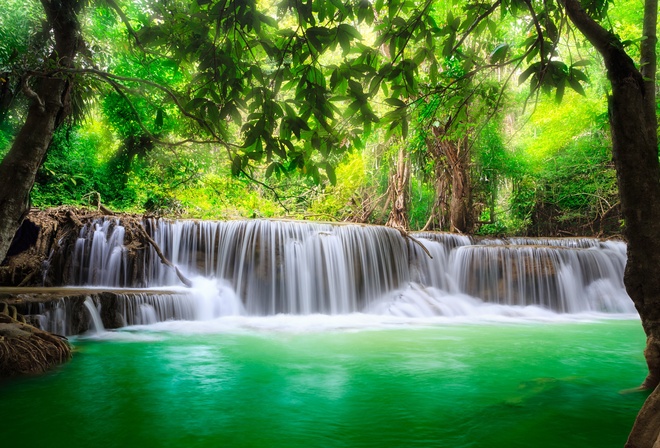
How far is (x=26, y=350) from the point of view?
4.30 meters

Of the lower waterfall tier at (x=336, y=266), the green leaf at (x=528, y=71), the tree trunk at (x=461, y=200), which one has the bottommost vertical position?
the lower waterfall tier at (x=336, y=266)

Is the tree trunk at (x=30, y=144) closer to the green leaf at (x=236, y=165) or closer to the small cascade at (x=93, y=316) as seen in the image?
the green leaf at (x=236, y=165)

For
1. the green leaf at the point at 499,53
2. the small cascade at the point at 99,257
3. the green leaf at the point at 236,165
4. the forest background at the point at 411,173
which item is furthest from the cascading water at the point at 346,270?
the green leaf at the point at 499,53

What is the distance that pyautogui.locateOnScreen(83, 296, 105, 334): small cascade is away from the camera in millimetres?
6641

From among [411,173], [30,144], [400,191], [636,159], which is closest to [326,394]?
[636,159]

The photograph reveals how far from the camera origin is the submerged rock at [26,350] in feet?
13.5

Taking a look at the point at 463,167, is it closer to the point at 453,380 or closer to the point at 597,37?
the point at 453,380

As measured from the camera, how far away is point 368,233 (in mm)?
11672

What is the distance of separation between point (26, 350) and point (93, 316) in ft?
8.15

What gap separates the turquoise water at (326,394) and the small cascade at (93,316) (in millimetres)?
226

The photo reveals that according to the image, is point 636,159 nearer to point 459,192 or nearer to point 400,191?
point 400,191

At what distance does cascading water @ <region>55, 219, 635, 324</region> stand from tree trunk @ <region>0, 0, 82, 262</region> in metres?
Result: 5.39

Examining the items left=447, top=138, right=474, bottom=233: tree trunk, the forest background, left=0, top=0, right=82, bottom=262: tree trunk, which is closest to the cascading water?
the forest background

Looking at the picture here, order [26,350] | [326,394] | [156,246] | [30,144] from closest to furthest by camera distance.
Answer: [30,144]
[326,394]
[26,350]
[156,246]
